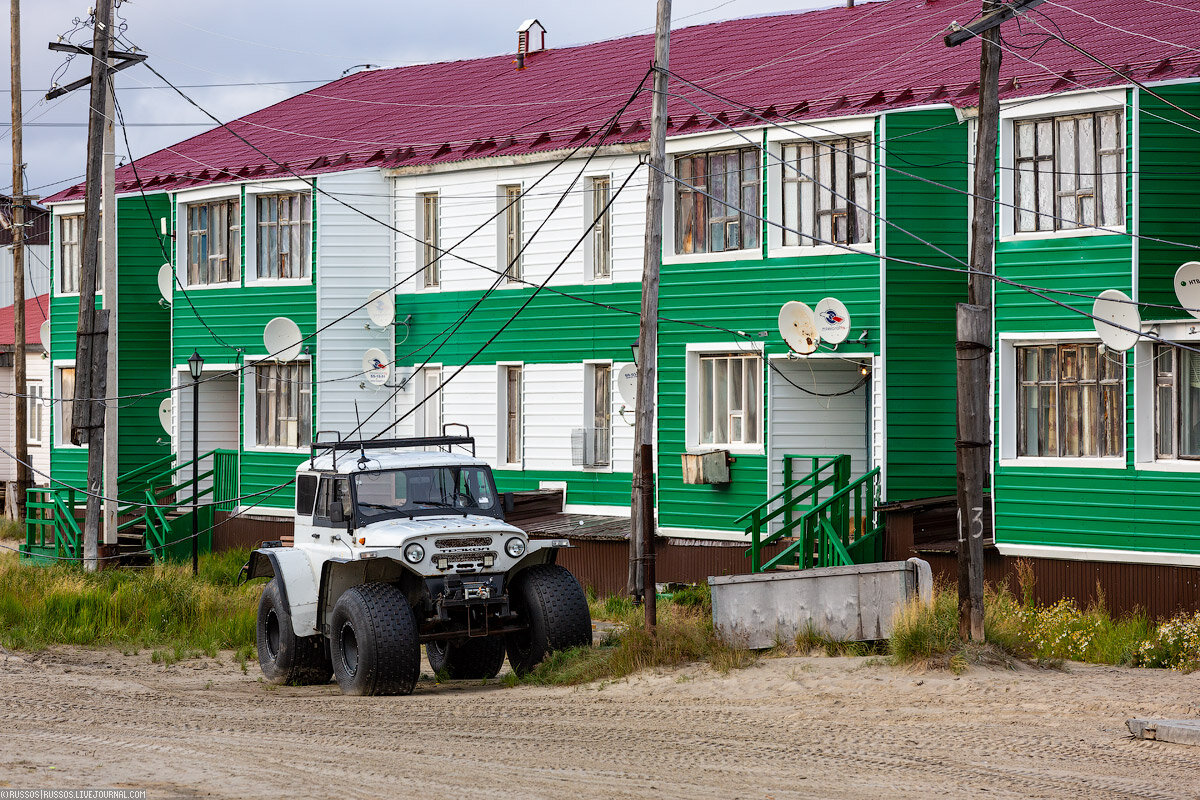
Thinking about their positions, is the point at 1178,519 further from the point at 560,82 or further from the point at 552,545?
the point at 560,82

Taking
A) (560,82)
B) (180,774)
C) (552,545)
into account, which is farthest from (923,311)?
(180,774)

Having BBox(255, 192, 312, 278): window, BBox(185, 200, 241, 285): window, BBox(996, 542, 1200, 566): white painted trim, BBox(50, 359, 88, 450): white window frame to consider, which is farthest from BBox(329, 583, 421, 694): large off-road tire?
BBox(50, 359, 88, 450): white window frame

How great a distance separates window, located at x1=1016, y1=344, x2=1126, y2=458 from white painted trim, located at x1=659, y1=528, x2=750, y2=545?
4.71m

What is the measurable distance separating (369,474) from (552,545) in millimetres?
1952

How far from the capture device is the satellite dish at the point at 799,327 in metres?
21.4

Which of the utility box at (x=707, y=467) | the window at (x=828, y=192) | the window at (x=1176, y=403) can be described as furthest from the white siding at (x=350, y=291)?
the window at (x=1176, y=403)

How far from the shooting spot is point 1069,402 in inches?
770

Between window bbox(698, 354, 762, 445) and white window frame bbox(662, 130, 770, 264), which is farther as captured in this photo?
window bbox(698, 354, 762, 445)

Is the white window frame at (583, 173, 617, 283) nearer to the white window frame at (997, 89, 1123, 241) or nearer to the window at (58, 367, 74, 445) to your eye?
the white window frame at (997, 89, 1123, 241)

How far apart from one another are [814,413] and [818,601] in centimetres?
765

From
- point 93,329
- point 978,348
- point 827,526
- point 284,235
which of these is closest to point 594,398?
point 827,526

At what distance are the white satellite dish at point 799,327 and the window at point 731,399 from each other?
1601mm

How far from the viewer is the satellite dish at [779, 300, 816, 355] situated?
21.4 m

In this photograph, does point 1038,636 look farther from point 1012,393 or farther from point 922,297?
point 922,297
